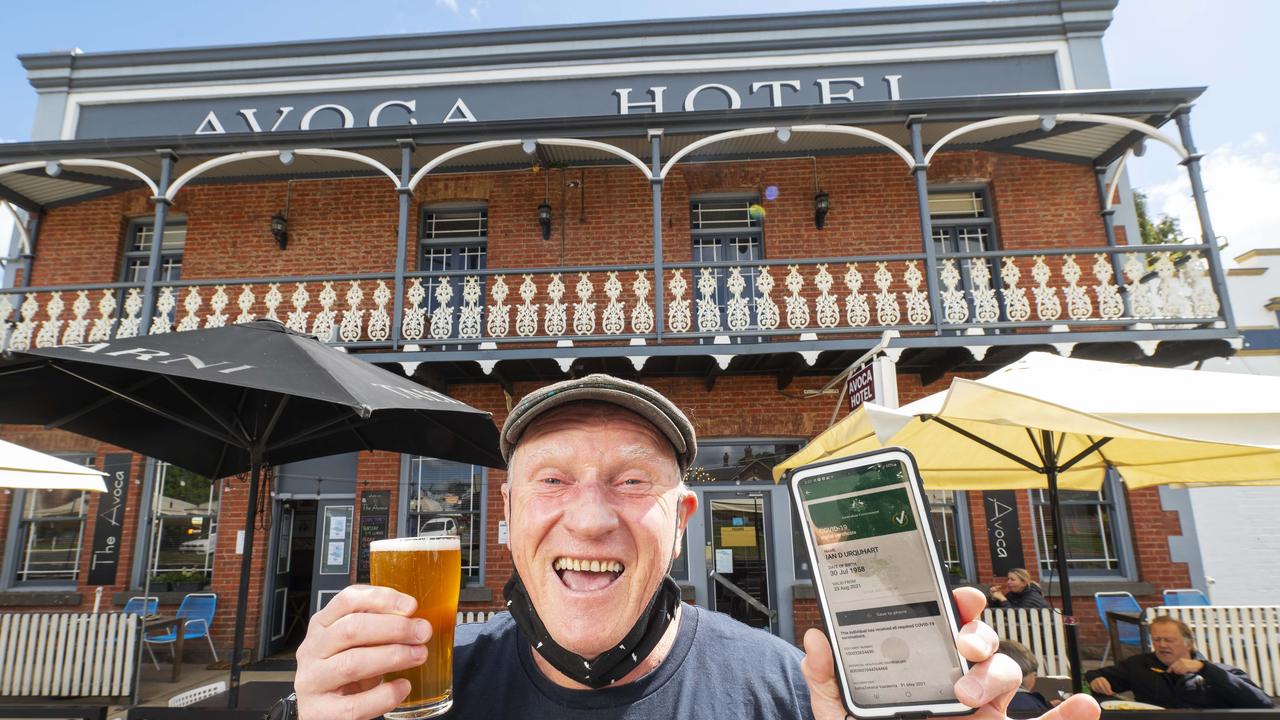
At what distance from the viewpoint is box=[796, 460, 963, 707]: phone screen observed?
1.08 meters

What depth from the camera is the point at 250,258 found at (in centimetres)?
906

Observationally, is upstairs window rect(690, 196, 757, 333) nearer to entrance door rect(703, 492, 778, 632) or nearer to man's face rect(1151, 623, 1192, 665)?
entrance door rect(703, 492, 778, 632)

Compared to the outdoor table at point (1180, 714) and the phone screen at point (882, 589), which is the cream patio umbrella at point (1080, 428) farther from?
the phone screen at point (882, 589)

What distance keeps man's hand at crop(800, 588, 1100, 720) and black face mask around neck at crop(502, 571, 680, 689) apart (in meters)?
0.31

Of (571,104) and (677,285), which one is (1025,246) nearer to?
(677,285)

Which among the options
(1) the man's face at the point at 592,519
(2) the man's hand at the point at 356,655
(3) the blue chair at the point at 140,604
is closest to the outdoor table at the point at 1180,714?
(1) the man's face at the point at 592,519

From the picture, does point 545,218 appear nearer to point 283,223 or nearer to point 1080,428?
point 283,223

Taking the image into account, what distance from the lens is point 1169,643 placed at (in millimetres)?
4453

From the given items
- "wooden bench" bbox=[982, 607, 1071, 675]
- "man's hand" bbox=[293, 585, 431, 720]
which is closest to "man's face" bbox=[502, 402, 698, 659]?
"man's hand" bbox=[293, 585, 431, 720]

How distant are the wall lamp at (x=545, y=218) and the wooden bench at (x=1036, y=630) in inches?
280

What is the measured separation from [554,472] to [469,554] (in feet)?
24.3

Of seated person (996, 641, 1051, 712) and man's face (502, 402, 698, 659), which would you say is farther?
seated person (996, 641, 1051, 712)

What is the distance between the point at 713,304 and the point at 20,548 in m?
10.2

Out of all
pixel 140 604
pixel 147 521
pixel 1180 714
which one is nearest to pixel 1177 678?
pixel 1180 714
